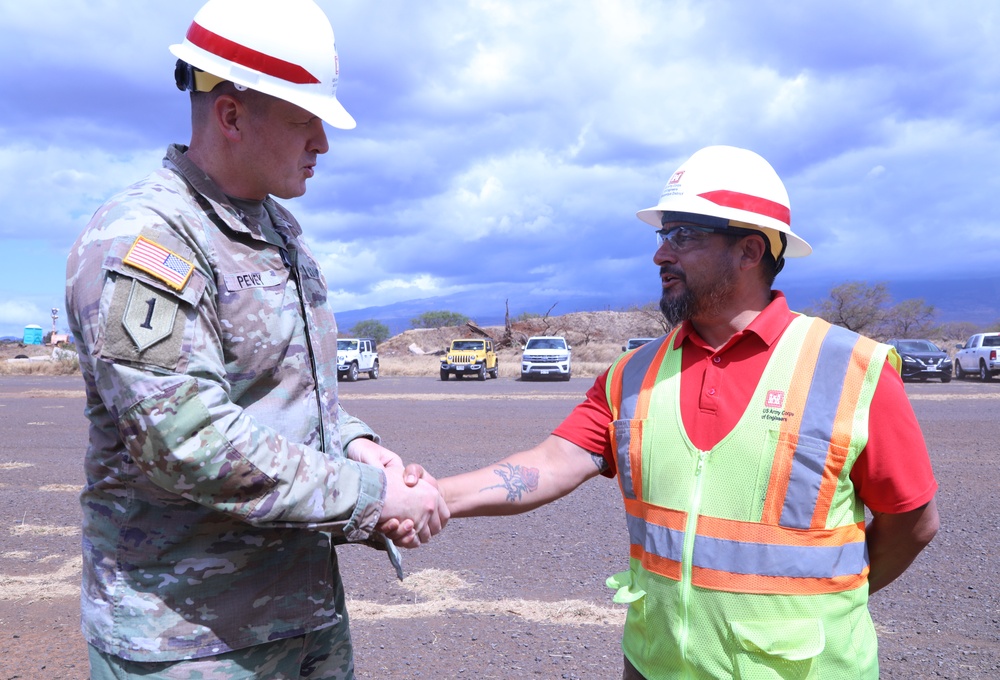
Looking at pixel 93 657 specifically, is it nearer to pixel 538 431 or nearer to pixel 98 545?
pixel 98 545

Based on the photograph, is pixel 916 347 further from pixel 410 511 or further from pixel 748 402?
pixel 410 511

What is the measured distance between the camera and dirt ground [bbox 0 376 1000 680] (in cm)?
426

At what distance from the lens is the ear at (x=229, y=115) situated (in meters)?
2.17

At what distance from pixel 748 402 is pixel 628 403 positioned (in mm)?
403

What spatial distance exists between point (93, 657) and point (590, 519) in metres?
5.63

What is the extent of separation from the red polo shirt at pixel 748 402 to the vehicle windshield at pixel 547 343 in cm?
2565

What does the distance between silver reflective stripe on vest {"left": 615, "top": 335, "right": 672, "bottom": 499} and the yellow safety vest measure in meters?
0.16

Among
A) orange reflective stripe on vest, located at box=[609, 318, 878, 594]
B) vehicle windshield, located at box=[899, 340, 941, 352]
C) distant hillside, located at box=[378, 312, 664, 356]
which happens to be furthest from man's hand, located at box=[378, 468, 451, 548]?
Result: distant hillside, located at box=[378, 312, 664, 356]

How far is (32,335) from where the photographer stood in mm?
56062

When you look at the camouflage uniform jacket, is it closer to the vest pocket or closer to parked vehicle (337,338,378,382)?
the vest pocket

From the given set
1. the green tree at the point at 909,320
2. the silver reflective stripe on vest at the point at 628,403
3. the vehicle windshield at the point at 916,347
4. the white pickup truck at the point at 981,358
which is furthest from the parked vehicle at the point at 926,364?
the silver reflective stripe on vest at the point at 628,403

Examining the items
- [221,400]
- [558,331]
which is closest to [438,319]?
[558,331]

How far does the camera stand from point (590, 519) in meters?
7.35

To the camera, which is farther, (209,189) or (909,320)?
(909,320)
